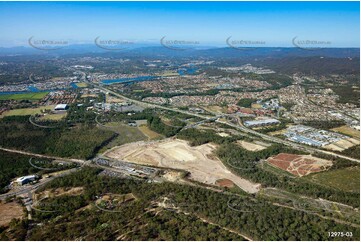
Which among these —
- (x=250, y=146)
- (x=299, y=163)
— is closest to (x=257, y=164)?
(x=299, y=163)

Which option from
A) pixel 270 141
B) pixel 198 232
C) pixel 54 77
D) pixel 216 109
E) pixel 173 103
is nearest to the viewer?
pixel 198 232

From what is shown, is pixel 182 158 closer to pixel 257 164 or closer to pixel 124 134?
pixel 257 164

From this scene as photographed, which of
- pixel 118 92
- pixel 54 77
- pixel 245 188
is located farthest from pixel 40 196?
pixel 54 77

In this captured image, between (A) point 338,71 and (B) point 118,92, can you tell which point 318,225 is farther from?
(A) point 338,71

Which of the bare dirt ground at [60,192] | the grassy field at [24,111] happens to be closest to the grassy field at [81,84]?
the grassy field at [24,111]

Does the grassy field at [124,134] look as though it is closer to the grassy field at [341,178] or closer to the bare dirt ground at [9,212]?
the bare dirt ground at [9,212]

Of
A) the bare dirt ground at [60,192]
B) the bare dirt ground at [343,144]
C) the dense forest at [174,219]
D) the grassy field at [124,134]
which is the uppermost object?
the bare dirt ground at [343,144]
